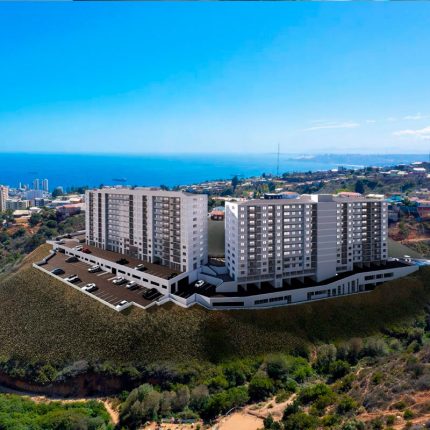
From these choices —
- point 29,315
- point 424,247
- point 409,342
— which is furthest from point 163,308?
point 424,247

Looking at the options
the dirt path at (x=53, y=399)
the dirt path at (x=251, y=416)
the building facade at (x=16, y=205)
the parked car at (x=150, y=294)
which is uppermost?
the building facade at (x=16, y=205)

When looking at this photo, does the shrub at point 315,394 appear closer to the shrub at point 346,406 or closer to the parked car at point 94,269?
the shrub at point 346,406

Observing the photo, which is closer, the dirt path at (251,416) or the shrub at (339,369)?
the dirt path at (251,416)

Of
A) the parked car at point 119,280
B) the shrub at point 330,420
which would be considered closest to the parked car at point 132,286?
the parked car at point 119,280

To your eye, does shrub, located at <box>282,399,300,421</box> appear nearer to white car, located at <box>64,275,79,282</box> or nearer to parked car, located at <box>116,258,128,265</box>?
parked car, located at <box>116,258,128,265</box>

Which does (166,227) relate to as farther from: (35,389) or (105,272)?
(35,389)
